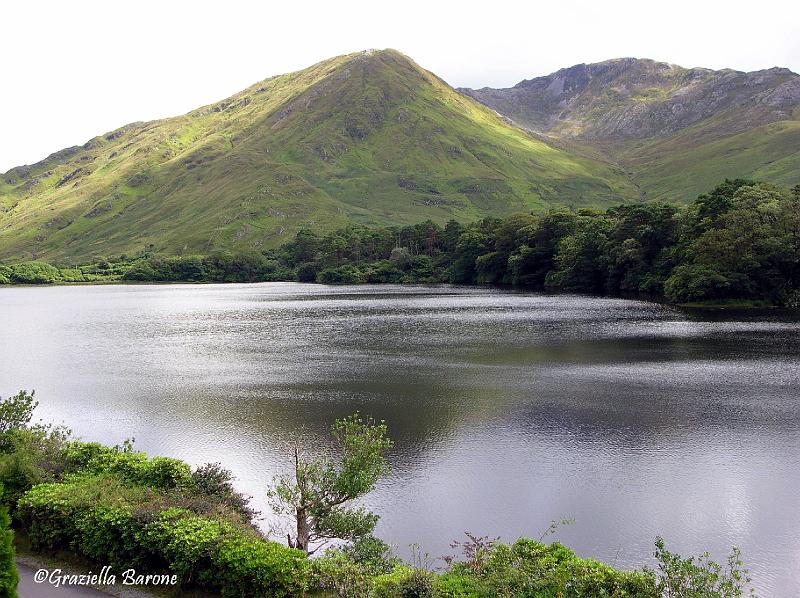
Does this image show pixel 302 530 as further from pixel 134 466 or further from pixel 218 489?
pixel 134 466

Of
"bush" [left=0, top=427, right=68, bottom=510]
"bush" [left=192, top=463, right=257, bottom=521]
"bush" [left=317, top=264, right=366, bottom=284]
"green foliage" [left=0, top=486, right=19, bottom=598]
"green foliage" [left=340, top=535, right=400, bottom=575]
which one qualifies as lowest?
"bush" [left=317, top=264, right=366, bottom=284]

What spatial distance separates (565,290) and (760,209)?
47.0 m

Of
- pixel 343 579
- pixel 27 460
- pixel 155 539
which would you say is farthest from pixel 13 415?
pixel 343 579

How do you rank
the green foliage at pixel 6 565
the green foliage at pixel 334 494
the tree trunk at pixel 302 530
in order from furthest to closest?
the green foliage at pixel 334 494, the tree trunk at pixel 302 530, the green foliage at pixel 6 565

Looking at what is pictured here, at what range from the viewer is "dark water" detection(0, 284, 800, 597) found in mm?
25125

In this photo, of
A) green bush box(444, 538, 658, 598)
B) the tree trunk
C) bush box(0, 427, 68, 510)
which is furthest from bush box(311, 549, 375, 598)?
bush box(0, 427, 68, 510)

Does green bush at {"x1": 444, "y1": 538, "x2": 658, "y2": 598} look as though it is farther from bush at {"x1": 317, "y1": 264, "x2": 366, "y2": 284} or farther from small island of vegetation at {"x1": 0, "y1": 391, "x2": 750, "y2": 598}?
bush at {"x1": 317, "y1": 264, "x2": 366, "y2": 284}

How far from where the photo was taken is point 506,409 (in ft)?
133

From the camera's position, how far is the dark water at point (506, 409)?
989 inches

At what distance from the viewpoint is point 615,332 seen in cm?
7250

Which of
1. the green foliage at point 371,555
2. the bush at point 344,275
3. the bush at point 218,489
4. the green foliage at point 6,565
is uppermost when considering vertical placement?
the green foliage at point 6,565

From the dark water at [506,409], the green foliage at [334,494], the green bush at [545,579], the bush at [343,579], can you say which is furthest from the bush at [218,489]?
the green bush at [545,579]

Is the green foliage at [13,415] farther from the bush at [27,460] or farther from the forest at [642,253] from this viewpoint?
the forest at [642,253]

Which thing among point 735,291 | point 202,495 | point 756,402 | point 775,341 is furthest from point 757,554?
point 735,291
